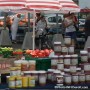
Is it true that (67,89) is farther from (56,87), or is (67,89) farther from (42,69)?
(42,69)

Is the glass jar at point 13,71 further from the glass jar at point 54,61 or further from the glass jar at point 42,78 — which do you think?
the glass jar at point 54,61

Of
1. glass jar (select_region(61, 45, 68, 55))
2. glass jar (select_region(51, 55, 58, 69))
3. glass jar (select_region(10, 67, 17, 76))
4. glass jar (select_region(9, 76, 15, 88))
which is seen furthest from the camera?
glass jar (select_region(61, 45, 68, 55))

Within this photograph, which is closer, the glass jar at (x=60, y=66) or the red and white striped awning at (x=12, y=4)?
the glass jar at (x=60, y=66)

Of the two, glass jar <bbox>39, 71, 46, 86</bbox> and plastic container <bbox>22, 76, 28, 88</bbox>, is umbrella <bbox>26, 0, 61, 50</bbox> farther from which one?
Answer: plastic container <bbox>22, 76, 28, 88</bbox>

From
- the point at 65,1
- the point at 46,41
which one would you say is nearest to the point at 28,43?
the point at 46,41

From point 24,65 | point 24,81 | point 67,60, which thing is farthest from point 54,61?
point 24,81

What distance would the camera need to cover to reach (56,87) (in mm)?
8773

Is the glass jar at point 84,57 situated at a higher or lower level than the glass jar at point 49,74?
higher

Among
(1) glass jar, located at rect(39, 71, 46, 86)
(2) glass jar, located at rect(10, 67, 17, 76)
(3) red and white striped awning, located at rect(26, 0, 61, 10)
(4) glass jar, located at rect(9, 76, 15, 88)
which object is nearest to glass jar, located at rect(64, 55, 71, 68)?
(1) glass jar, located at rect(39, 71, 46, 86)

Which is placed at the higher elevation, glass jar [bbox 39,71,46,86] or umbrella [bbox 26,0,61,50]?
umbrella [bbox 26,0,61,50]

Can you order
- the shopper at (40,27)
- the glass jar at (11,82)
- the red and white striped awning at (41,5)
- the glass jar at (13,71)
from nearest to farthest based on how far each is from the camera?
the glass jar at (11,82), the glass jar at (13,71), the red and white striped awning at (41,5), the shopper at (40,27)

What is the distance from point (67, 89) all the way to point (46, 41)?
40.5ft

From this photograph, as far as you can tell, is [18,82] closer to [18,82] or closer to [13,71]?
[18,82]

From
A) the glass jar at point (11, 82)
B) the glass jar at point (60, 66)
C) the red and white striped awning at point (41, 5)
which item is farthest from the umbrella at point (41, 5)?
the glass jar at point (11, 82)
